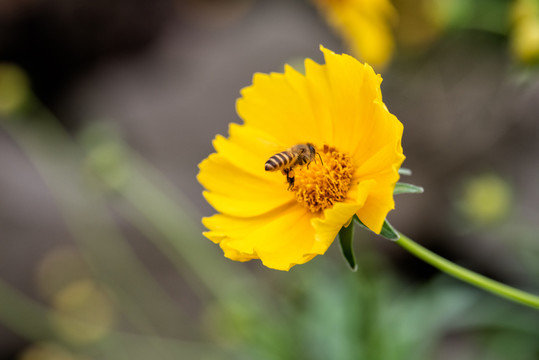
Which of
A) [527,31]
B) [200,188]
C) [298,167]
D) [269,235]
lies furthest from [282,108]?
[200,188]

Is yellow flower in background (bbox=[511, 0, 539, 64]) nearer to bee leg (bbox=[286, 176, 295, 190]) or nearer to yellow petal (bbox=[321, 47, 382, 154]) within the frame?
yellow petal (bbox=[321, 47, 382, 154])

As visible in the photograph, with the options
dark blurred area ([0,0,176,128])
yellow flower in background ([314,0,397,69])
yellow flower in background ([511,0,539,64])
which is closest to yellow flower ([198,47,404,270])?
yellow flower in background ([511,0,539,64])

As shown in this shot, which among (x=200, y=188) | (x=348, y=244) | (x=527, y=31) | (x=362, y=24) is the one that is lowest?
(x=200, y=188)

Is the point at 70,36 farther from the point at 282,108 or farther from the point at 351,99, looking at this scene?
the point at 351,99

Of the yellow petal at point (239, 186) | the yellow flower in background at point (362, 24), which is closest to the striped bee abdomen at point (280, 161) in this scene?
the yellow petal at point (239, 186)

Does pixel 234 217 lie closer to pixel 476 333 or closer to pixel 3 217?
pixel 476 333

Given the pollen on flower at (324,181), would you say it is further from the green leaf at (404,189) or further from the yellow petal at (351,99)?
the green leaf at (404,189)
